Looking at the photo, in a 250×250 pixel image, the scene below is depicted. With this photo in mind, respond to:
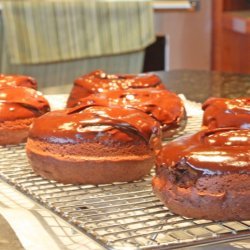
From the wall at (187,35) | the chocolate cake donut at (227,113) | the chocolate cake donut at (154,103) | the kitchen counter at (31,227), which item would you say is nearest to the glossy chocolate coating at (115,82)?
the chocolate cake donut at (154,103)

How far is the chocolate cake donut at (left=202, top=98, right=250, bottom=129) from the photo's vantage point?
1255mm

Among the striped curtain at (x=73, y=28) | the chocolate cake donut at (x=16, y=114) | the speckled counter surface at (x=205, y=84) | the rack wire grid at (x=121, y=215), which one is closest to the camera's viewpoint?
the rack wire grid at (x=121, y=215)

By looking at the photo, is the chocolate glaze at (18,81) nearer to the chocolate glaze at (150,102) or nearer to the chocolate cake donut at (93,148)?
the chocolate glaze at (150,102)

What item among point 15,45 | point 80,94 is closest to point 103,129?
point 80,94

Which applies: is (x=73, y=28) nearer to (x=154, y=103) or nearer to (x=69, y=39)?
(x=69, y=39)

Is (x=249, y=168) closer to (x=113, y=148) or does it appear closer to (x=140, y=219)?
(x=140, y=219)

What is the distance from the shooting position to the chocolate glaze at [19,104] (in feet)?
4.92

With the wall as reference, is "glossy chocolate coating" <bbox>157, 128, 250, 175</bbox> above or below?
above

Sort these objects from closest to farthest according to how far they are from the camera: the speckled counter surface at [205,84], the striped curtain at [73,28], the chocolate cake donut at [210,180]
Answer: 1. the chocolate cake donut at [210,180]
2. the speckled counter surface at [205,84]
3. the striped curtain at [73,28]

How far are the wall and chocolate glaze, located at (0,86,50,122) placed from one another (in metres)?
2.60

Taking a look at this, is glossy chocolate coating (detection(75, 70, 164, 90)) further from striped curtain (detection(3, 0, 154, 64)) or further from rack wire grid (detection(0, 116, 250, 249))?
striped curtain (detection(3, 0, 154, 64))

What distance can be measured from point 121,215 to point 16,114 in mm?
544

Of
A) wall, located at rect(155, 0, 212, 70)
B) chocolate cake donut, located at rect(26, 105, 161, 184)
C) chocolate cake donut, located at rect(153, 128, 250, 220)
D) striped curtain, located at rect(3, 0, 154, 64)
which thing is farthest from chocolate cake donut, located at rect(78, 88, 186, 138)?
wall, located at rect(155, 0, 212, 70)

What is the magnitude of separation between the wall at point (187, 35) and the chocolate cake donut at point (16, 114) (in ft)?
8.61
